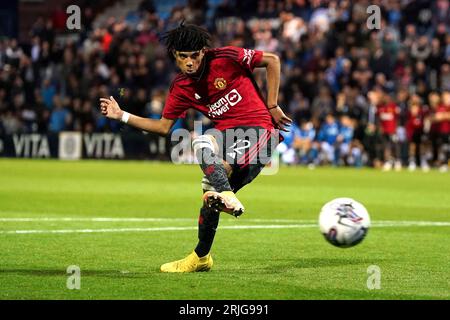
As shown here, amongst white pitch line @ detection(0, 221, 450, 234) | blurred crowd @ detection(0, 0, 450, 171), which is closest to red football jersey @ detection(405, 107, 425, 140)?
blurred crowd @ detection(0, 0, 450, 171)

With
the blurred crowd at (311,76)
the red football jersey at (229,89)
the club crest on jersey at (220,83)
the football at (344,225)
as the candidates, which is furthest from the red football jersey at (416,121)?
the football at (344,225)

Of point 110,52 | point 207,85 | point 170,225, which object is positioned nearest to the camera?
point 207,85

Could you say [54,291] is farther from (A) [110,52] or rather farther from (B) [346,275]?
(A) [110,52]

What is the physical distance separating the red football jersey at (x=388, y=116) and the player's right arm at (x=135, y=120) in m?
20.1

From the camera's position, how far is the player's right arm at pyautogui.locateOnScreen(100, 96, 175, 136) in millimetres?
9477

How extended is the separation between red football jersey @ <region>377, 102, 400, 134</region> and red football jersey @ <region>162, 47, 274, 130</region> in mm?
20149

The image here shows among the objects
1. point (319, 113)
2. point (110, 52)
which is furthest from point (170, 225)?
point (110, 52)

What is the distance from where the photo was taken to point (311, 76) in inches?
1215

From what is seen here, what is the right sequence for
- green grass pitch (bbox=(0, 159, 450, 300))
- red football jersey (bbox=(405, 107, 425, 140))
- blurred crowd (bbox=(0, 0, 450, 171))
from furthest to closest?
blurred crowd (bbox=(0, 0, 450, 171)) < red football jersey (bbox=(405, 107, 425, 140)) < green grass pitch (bbox=(0, 159, 450, 300))

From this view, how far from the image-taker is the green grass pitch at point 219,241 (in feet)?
27.2

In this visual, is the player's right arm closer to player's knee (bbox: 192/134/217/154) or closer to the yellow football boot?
player's knee (bbox: 192/134/217/154)

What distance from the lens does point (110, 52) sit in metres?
34.6

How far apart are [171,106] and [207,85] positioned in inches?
18.9

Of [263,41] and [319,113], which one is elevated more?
[263,41]
